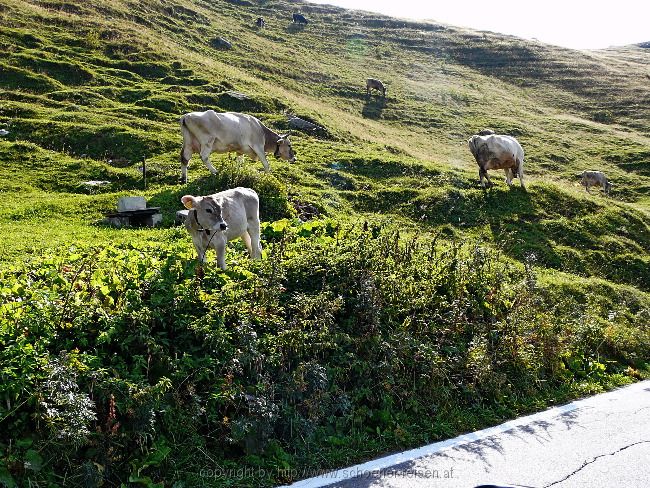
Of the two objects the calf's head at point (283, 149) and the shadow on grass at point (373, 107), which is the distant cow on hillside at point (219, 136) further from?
the shadow on grass at point (373, 107)

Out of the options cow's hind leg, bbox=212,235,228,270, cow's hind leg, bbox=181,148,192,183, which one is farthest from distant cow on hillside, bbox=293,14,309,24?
cow's hind leg, bbox=212,235,228,270

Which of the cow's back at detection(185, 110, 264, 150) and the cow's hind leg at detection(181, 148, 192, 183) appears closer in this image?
the cow's hind leg at detection(181, 148, 192, 183)

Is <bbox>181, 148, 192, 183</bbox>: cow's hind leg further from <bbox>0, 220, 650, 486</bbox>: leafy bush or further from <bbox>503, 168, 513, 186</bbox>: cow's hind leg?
<bbox>503, 168, 513, 186</bbox>: cow's hind leg

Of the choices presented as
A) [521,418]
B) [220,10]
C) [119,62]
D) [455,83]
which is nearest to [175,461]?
[521,418]

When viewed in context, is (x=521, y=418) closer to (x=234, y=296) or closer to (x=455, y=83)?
(x=234, y=296)

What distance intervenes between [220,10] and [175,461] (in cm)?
7182

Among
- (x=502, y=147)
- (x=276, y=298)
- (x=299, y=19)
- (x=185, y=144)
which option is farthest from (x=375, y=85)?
(x=276, y=298)

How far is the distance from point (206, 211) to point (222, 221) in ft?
1.25

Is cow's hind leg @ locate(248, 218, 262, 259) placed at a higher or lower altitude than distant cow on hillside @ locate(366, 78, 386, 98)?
higher

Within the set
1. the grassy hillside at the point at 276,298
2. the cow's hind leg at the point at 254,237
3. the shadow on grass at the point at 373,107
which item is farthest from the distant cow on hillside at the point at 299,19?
the cow's hind leg at the point at 254,237

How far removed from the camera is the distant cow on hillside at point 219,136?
19062 mm

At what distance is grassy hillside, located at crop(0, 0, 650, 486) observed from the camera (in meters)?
6.07

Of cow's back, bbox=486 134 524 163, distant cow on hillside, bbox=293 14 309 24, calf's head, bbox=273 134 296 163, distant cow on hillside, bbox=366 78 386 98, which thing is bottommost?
distant cow on hillside, bbox=366 78 386 98

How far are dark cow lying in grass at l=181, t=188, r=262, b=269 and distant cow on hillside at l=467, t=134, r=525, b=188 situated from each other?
13.2 metres
